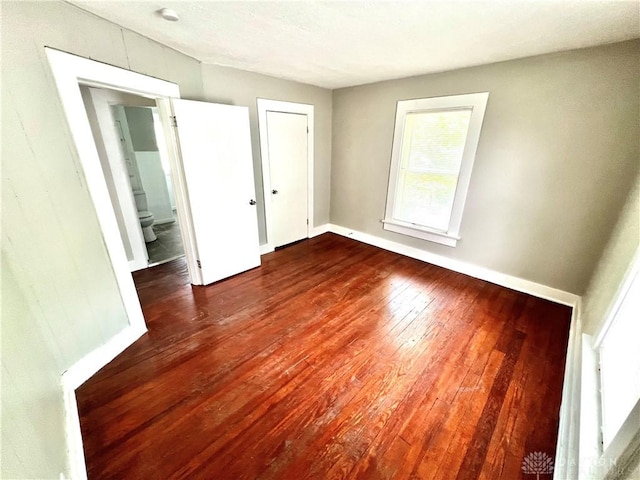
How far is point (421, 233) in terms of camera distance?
3324 millimetres

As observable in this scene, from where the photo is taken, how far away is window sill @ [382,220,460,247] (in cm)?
307

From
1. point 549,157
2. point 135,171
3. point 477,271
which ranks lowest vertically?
point 477,271

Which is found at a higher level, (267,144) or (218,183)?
(267,144)

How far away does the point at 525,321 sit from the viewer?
224 centimetres

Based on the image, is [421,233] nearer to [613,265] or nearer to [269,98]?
[613,265]

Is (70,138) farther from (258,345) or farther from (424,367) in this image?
(424,367)

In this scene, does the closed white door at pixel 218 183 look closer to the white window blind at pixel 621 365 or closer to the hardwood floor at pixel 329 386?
the hardwood floor at pixel 329 386

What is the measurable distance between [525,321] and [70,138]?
12.1 ft

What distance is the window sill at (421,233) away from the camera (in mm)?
3071

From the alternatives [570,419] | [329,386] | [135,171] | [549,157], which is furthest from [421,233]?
[135,171]

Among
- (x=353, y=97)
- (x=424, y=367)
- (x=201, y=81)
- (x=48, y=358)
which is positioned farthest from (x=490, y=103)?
(x=48, y=358)

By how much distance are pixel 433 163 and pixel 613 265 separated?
1842 mm

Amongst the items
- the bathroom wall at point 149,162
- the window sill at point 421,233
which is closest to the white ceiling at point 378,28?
Answer: the window sill at point 421,233

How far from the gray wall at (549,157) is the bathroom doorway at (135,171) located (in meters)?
3.20
